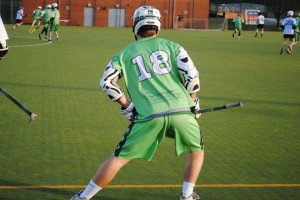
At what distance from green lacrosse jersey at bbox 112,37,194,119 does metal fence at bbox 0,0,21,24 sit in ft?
186

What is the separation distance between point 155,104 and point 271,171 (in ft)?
7.83

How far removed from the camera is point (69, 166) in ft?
19.9

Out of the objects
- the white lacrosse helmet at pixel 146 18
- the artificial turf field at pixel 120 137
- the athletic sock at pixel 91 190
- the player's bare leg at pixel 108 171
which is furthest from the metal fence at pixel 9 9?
the player's bare leg at pixel 108 171

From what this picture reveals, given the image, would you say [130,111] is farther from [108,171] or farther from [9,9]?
[9,9]

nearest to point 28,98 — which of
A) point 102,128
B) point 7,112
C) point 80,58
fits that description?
point 7,112

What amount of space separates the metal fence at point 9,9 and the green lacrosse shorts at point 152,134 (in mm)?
56835

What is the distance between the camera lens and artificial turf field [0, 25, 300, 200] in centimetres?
540

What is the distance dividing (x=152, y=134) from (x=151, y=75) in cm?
50

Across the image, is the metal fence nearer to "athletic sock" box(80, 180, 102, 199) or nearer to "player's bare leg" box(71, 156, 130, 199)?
"athletic sock" box(80, 180, 102, 199)

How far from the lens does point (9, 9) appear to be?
193 ft

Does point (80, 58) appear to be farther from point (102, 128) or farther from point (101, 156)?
point (101, 156)

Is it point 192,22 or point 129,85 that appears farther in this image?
point 192,22

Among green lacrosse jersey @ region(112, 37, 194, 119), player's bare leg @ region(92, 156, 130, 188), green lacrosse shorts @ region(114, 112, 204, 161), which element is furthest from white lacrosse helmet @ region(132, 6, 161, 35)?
player's bare leg @ region(92, 156, 130, 188)

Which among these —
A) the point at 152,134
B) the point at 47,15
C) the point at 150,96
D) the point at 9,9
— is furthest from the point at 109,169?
the point at 9,9
